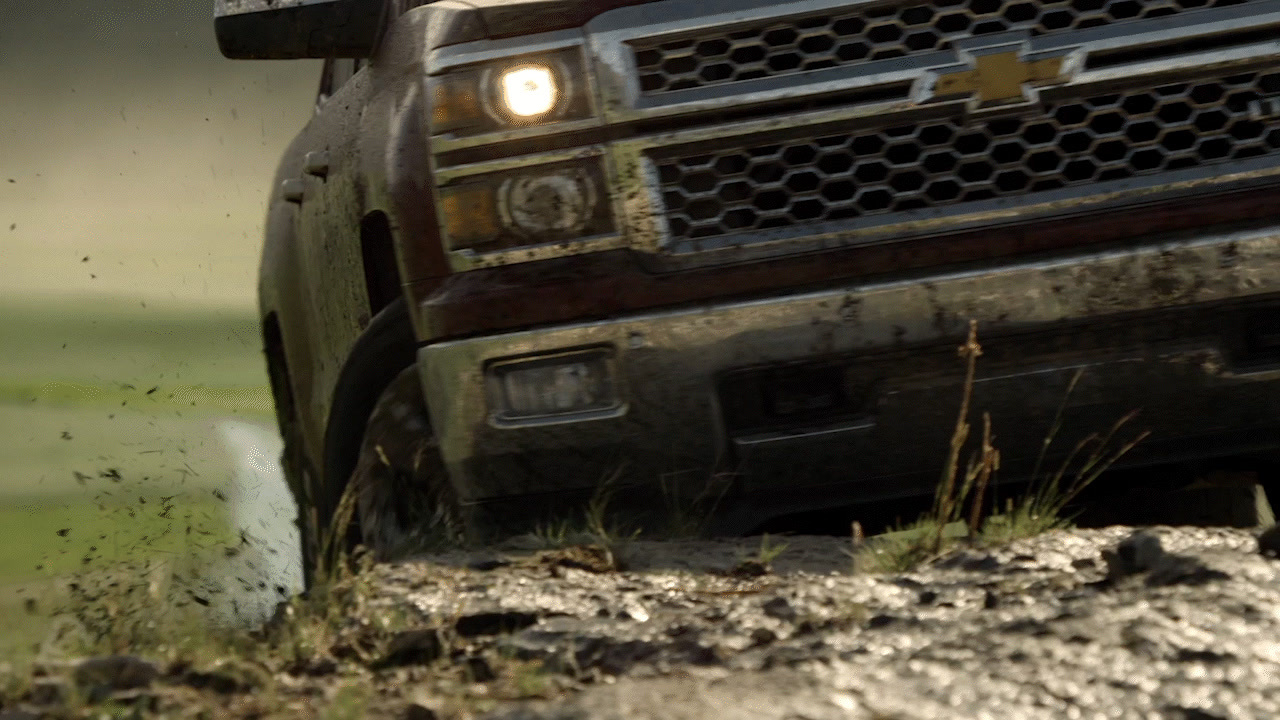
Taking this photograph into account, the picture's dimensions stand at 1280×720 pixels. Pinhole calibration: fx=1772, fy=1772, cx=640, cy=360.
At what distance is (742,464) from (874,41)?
89cm

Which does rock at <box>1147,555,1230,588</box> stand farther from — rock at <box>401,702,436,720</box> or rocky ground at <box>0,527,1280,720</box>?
rock at <box>401,702,436,720</box>

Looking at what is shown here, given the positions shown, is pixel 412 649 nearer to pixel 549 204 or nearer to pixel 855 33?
pixel 549 204

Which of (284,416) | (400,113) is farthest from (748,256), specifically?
(284,416)

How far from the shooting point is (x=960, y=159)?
11.5 ft

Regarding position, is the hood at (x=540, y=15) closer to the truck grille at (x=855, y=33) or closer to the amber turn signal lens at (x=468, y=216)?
the truck grille at (x=855, y=33)

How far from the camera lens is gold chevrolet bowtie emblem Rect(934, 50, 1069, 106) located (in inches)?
137

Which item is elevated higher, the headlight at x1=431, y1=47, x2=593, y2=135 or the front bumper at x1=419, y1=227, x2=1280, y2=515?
the headlight at x1=431, y1=47, x2=593, y2=135

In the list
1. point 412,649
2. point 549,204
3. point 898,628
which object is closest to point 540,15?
point 549,204

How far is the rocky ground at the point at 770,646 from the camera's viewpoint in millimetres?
2377

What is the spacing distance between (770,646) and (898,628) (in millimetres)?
207

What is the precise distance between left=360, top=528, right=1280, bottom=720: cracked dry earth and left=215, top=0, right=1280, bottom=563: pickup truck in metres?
0.27

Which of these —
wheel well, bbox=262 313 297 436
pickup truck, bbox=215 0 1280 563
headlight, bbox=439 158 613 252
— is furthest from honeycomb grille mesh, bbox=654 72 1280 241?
wheel well, bbox=262 313 297 436

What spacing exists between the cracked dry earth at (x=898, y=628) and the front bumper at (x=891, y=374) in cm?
21

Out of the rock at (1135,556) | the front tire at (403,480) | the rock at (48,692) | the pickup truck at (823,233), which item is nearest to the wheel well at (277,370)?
the front tire at (403,480)
